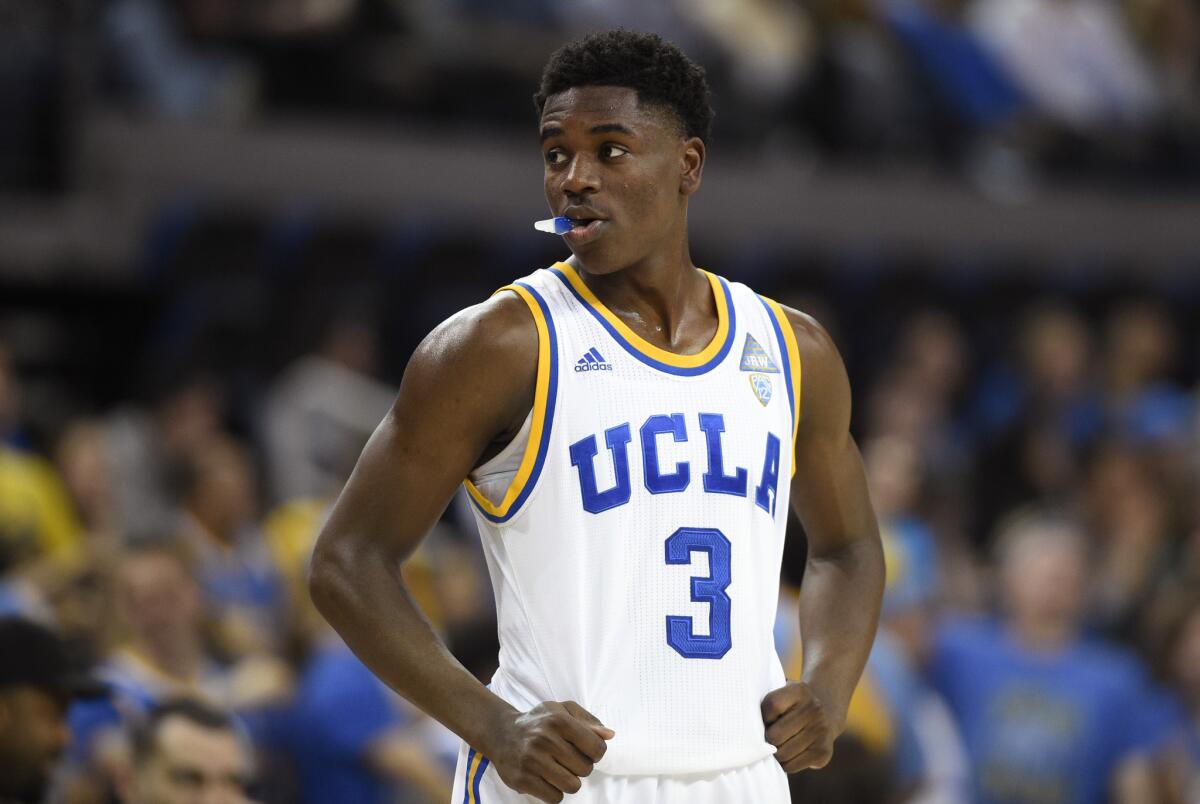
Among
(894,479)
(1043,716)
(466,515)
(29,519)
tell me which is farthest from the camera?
(466,515)

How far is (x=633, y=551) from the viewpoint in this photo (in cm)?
312

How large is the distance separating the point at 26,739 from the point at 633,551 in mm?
1915

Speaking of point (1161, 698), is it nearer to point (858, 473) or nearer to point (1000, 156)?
point (858, 473)

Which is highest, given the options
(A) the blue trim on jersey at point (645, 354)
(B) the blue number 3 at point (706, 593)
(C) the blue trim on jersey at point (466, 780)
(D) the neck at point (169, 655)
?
(D) the neck at point (169, 655)

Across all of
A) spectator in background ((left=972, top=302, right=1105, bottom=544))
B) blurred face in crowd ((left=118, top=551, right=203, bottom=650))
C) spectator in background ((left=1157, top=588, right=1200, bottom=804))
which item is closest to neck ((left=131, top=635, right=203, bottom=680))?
blurred face in crowd ((left=118, top=551, right=203, bottom=650))

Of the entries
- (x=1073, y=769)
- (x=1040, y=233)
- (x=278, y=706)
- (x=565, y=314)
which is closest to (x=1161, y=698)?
(x=1073, y=769)

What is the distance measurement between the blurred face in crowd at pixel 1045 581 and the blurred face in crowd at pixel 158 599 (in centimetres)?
325

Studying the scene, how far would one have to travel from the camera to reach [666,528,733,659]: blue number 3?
3121 millimetres

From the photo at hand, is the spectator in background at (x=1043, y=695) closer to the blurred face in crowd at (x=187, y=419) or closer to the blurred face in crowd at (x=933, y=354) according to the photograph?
the blurred face in crowd at (x=933, y=354)

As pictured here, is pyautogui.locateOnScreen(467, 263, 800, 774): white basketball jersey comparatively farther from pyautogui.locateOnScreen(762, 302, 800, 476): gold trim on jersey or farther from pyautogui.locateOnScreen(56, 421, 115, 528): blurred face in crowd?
pyautogui.locateOnScreen(56, 421, 115, 528): blurred face in crowd

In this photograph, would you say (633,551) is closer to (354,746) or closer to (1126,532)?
(354,746)

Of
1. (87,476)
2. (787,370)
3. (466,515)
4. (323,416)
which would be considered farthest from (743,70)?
(787,370)

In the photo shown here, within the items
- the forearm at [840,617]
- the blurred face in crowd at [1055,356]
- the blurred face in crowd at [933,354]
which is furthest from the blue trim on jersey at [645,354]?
the blurred face in crowd at [1055,356]

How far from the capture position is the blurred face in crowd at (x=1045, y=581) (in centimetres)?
695
